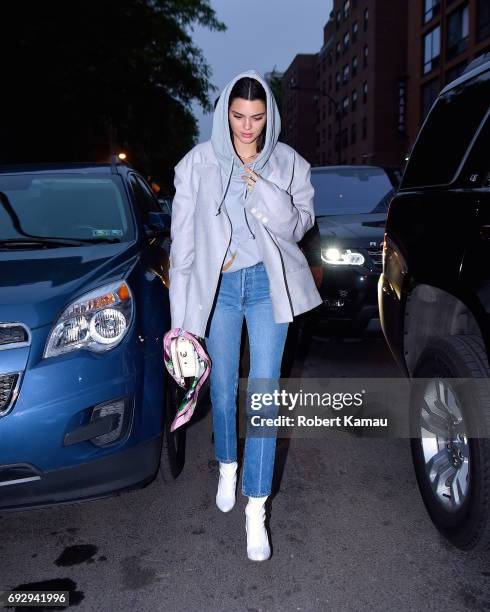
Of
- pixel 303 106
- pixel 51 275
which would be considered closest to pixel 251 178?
pixel 51 275

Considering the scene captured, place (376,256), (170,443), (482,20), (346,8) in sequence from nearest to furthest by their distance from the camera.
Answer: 1. (170,443)
2. (376,256)
3. (482,20)
4. (346,8)

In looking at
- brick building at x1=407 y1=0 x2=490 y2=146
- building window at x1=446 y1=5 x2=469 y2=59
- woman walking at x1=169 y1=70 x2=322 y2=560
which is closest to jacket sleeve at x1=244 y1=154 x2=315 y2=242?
woman walking at x1=169 y1=70 x2=322 y2=560

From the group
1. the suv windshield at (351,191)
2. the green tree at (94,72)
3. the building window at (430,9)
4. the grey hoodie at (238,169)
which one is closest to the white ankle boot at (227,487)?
the grey hoodie at (238,169)

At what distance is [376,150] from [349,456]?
139 feet

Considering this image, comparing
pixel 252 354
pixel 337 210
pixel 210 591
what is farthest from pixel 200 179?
pixel 337 210

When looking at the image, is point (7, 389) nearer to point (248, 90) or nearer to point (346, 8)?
point (248, 90)

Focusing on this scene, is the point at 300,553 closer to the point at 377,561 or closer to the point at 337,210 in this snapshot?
the point at 377,561

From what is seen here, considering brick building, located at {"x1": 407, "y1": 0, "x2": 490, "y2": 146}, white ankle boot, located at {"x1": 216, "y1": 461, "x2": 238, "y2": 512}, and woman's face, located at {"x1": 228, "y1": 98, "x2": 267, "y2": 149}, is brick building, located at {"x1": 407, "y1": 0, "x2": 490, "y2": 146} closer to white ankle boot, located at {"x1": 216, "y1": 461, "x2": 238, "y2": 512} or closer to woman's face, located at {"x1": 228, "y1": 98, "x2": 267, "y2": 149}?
woman's face, located at {"x1": 228, "y1": 98, "x2": 267, "y2": 149}

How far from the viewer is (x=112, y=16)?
52.6 feet

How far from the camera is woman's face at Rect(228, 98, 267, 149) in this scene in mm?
2527

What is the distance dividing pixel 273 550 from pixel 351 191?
501cm

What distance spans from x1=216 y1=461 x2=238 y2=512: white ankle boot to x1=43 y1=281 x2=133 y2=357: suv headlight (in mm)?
922

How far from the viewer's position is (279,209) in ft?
8.08

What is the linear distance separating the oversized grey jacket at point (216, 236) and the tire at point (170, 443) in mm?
515
